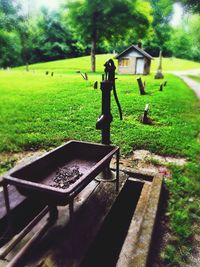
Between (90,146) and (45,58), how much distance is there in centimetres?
5950

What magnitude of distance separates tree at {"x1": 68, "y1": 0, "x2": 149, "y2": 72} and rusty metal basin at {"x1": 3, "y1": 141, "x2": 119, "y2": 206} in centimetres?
2982

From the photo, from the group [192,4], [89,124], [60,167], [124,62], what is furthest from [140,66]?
[60,167]

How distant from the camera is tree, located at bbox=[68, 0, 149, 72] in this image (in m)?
31.3

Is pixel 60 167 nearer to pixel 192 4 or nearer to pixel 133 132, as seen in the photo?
pixel 133 132

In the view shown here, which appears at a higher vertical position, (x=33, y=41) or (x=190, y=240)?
(x=33, y=41)

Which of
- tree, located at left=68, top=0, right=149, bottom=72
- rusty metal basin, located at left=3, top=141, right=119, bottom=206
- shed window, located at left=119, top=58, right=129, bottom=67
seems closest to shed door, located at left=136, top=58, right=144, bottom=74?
shed window, located at left=119, top=58, right=129, bottom=67

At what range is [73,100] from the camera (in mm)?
11445

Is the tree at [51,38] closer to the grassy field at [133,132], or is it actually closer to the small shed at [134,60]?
the small shed at [134,60]

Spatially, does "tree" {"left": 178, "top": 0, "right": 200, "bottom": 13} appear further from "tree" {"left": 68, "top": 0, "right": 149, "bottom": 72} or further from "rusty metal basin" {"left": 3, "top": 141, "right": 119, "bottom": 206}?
"tree" {"left": 68, "top": 0, "right": 149, "bottom": 72}

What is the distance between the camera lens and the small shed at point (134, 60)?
32.8m

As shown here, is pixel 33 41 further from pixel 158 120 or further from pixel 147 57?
pixel 158 120

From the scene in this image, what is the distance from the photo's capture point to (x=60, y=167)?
3.22 m

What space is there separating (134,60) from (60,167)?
3200 centimetres

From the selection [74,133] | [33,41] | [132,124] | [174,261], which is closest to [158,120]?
[132,124]
